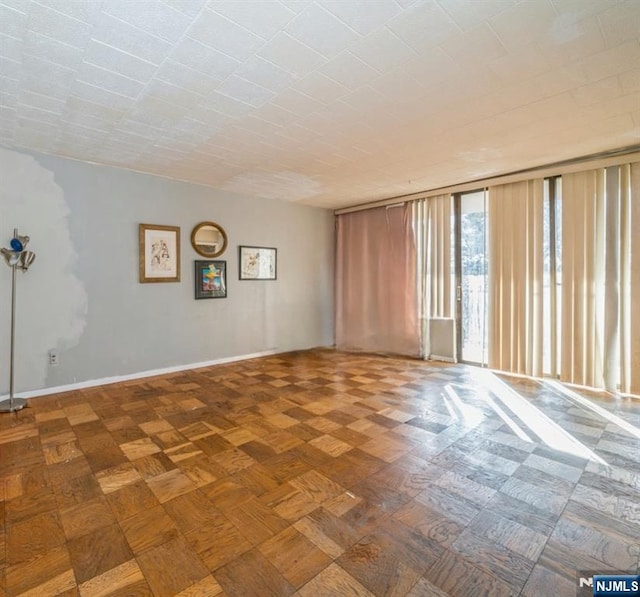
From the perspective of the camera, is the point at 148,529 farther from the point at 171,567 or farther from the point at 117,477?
the point at 117,477

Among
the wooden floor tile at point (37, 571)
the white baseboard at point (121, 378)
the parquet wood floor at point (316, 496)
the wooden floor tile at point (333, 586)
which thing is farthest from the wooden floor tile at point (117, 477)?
the white baseboard at point (121, 378)

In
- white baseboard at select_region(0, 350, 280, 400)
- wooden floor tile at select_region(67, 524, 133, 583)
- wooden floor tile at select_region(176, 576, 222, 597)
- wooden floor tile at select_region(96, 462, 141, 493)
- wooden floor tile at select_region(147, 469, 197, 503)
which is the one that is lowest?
wooden floor tile at select_region(176, 576, 222, 597)

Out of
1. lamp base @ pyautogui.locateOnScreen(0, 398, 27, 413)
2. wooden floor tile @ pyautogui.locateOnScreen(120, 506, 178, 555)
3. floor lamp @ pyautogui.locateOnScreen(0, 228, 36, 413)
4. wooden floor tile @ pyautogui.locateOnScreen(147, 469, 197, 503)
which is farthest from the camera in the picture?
floor lamp @ pyautogui.locateOnScreen(0, 228, 36, 413)

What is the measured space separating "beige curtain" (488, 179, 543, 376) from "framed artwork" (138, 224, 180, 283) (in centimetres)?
419

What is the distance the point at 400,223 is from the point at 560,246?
7.30 ft

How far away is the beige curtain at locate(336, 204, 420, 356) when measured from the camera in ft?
17.9

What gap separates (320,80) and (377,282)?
3.89m

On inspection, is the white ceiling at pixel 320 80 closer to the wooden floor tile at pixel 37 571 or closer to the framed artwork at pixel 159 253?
the framed artwork at pixel 159 253

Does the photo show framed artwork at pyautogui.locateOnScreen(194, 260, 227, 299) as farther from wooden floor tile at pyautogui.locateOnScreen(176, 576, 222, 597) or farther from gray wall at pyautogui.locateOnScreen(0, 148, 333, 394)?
wooden floor tile at pyautogui.locateOnScreen(176, 576, 222, 597)

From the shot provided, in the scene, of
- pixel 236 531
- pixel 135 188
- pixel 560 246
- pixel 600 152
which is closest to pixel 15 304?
pixel 135 188

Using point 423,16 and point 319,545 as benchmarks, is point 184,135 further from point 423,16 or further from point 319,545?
point 319,545

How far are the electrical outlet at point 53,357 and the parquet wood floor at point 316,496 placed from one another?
16.0 inches

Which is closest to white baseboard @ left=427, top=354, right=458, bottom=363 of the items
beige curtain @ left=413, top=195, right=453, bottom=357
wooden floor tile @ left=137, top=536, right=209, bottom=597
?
beige curtain @ left=413, top=195, right=453, bottom=357

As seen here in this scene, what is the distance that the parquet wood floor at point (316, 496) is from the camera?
55.7 inches
